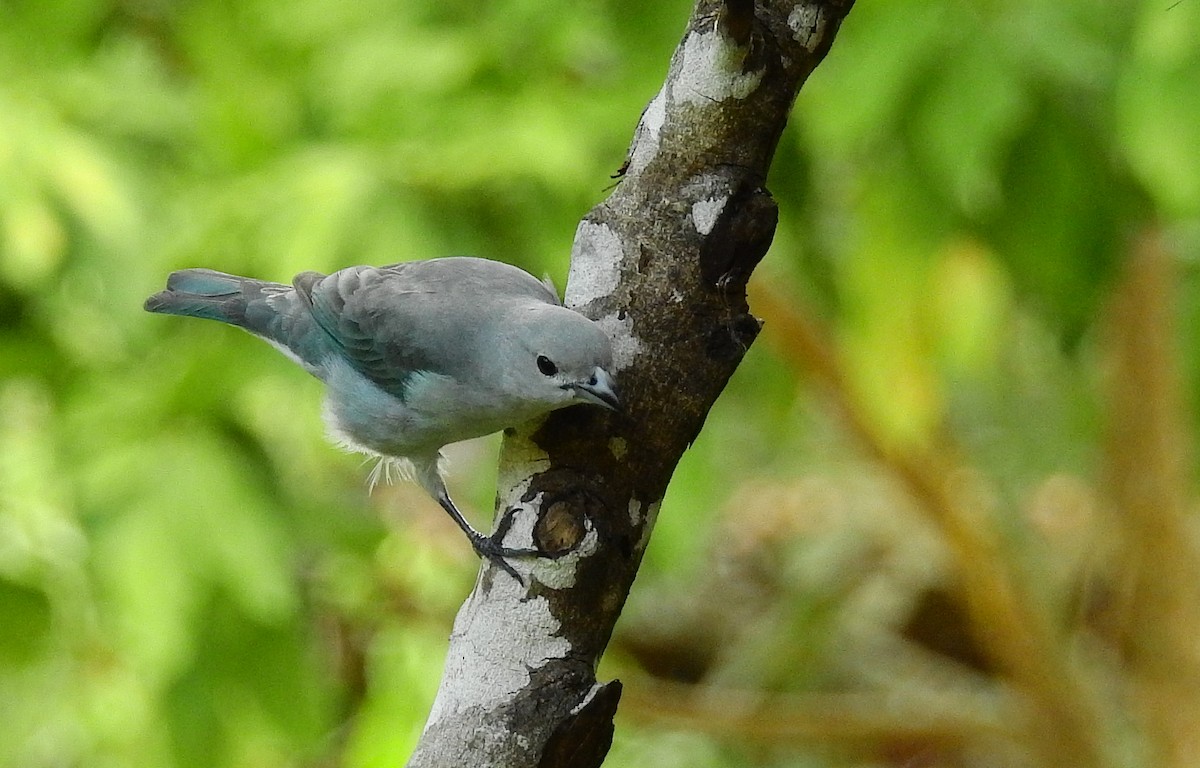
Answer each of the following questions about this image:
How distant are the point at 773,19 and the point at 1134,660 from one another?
160 inches

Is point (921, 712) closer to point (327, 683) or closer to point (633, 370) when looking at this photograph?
point (327, 683)

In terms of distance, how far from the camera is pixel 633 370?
1791 millimetres

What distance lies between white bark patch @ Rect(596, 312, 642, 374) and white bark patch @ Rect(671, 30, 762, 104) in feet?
1.02

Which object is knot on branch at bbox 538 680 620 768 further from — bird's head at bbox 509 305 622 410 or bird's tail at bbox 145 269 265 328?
bird's tail at bbox 145 269 265 328

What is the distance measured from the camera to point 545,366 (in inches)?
79.5

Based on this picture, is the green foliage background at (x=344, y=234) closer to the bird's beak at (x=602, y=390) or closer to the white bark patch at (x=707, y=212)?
the white bark patch at (x=707, y=212)

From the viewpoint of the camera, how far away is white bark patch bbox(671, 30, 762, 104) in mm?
1716

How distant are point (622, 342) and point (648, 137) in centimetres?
29

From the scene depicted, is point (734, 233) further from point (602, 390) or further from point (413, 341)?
point (413, 341)

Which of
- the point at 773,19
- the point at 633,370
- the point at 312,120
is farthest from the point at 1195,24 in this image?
the point at 312,120

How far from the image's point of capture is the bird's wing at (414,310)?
7.71 feet

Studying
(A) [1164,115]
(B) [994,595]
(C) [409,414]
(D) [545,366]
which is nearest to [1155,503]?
(B) [994,595]

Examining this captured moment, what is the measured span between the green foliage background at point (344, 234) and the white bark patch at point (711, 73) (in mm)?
1317

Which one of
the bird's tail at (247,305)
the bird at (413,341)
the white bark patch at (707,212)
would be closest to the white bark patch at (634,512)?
the bird at (413,341)
